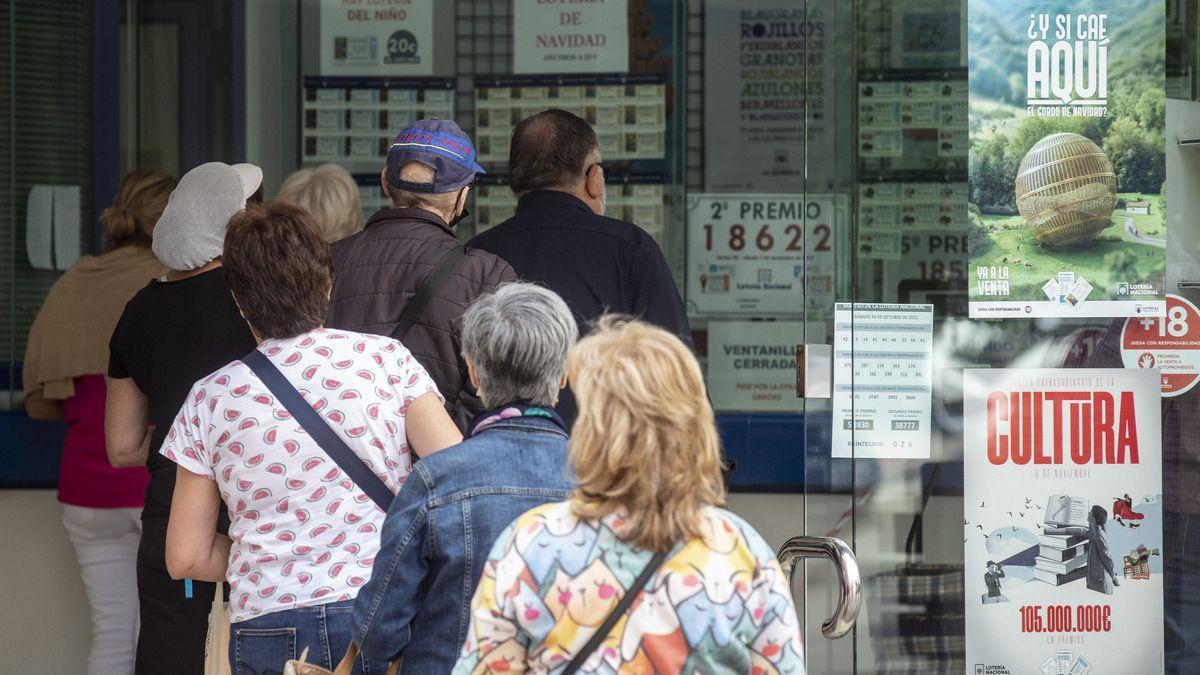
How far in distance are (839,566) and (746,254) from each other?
12.9 feet

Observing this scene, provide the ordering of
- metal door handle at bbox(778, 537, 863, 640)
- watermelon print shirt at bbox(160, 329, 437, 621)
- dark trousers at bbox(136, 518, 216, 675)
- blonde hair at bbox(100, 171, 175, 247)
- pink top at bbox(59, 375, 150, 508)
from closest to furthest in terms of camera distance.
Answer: watermelon print shirt at bbox(160, 329, 437, 621), metal door handle at bbox(778, 537, 863, 640), dark trousers at bbox(136, 518, 216, 675), blonde hair at bbox(100, 171, 175, 247), pink top at bbox(59, 375, 150, 508)

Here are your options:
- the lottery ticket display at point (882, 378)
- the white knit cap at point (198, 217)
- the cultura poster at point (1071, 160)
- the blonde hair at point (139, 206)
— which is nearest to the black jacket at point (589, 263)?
the lottery ticket display at point (882, 378)

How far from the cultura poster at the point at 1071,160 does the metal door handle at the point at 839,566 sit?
0.86 meters

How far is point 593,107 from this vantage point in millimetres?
7078

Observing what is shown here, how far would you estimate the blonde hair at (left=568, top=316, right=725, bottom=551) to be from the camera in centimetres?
211

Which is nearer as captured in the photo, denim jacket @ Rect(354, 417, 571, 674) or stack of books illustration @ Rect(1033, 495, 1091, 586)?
denim jacket @ Rect(354, 417, 571, 674)

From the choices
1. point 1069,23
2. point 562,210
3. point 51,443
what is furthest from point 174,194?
point 51,443

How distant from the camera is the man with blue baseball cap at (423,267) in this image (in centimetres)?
345

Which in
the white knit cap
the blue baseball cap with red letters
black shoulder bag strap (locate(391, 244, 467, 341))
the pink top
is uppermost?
the blue baseball cap with red letters

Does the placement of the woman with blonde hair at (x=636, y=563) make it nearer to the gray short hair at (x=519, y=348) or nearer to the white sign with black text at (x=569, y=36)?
the gray short hair at (x=519, y=348)

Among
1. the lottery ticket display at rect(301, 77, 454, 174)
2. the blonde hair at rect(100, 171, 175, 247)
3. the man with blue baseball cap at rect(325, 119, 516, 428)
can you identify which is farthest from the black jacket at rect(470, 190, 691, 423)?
the lottery ticket display at rect(301, 77, 454, 174)

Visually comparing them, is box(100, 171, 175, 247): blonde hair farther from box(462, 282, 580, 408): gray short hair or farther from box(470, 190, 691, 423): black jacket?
box(462, 282, 580, 408): gray short hair

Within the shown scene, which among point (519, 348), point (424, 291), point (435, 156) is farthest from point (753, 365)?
point (519, 348)

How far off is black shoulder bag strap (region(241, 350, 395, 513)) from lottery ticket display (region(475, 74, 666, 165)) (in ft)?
14.3
